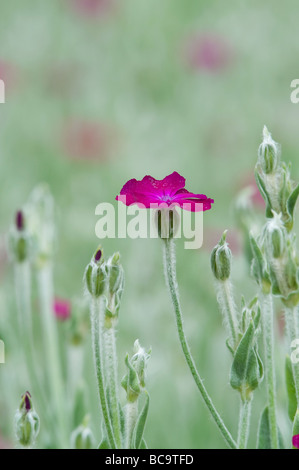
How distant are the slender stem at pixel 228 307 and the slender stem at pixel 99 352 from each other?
60 mm

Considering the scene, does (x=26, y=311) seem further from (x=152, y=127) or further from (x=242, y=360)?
(x=152, y=127)

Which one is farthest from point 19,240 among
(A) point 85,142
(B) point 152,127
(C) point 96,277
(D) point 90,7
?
(D) point 90,7

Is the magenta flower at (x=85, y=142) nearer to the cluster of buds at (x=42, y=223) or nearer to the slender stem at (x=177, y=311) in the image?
the cluster of buds at (x=42, y=223)

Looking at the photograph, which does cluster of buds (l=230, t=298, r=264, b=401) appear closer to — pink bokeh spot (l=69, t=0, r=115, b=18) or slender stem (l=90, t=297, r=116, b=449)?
slender stem (l=90, t=297, r=116, b=449)

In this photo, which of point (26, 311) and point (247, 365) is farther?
point (26, 311)

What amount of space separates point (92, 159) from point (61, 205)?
92 millimetres

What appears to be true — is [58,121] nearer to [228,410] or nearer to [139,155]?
[139,155]

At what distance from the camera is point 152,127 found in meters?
1.44

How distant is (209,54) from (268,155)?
112cm

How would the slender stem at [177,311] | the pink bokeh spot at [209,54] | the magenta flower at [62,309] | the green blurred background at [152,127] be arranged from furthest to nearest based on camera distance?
the pink bokeh spot at [209,54] → the green blurred background at [152,127] → the magenta flower at [62,309] → the slender stem at [177,311]

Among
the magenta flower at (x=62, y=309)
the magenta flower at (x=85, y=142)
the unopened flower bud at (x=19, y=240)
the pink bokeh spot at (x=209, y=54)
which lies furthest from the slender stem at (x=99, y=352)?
the pink bokeh spot at (x=209, y=54)

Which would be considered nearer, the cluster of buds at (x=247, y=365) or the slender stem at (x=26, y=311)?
the cluster of buds at (x=247, y=365)

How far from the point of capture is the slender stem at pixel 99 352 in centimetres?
35
